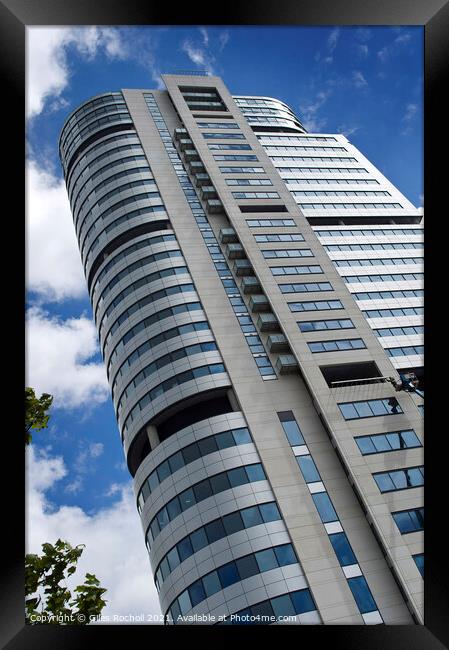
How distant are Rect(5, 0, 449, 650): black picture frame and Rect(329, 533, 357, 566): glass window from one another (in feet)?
77.5

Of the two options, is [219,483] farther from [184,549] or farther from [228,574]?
[228,574]

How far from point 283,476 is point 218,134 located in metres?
39.7

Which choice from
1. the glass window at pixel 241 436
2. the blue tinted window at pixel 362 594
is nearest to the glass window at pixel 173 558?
the glass window at pixel 241 436

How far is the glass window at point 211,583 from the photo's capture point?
26.8m

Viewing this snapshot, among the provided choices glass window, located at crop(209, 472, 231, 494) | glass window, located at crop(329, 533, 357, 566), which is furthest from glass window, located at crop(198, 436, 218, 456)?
glass window, located at crop(329, 533, 357, 566)

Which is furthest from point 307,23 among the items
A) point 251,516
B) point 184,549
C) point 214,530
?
point 184,549

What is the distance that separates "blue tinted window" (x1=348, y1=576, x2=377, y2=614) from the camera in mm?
25453

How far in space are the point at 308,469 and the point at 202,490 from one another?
6224 millimetres

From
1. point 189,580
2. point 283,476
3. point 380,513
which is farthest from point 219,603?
point 380,513

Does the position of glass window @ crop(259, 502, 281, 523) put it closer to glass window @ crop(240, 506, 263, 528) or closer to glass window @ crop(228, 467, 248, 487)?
glass window @ crop(240, 506, 263, 528)

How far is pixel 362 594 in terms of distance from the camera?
84.7 feet
